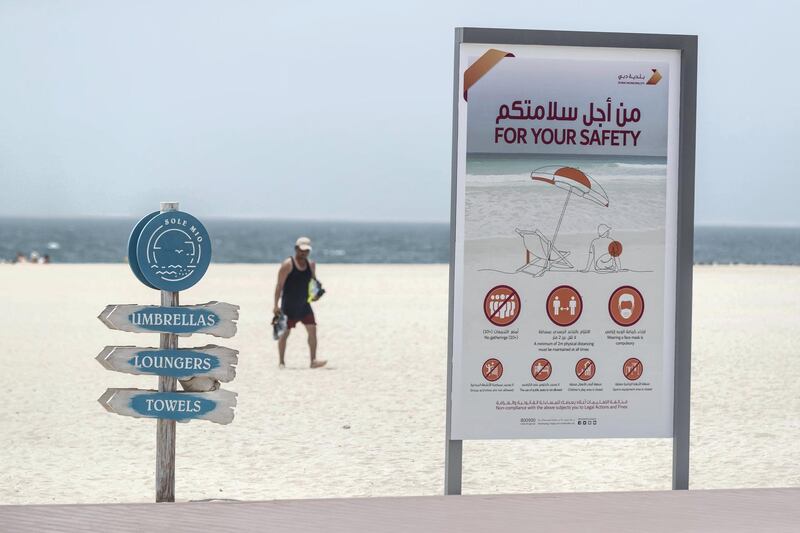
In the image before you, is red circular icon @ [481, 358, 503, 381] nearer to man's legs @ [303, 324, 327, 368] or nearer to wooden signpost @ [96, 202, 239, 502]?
wooden signpost @ [96, 202, 239, 502]

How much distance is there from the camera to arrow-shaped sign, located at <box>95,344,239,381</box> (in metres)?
6.92

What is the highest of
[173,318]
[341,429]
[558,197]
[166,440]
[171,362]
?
[558,197]

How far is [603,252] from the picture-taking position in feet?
23.6

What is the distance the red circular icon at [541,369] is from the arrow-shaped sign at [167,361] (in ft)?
5.59

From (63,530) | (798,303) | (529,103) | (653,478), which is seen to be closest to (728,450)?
(653,478)

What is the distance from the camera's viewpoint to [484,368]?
707cm

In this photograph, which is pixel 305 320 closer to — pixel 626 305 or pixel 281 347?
pixel 281 347

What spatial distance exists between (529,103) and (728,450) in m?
4.28

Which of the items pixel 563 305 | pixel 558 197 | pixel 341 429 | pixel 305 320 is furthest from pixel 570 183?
pixel 305 320

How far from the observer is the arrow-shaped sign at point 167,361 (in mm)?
6918

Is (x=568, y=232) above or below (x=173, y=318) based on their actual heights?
above

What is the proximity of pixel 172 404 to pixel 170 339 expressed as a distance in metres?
0.37

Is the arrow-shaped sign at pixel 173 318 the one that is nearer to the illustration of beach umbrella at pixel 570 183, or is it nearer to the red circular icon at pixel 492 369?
the red circular icon at pixel 492 369

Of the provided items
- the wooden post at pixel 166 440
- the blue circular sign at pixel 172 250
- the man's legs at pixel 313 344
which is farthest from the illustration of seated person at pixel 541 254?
the man's legs at pixel 313 344
